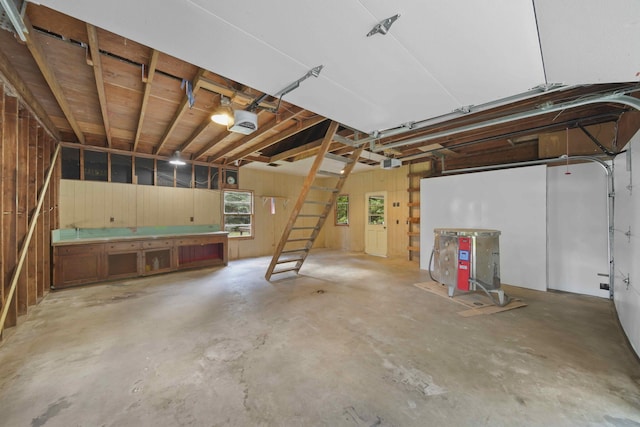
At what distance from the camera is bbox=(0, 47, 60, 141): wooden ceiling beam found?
2.44 m

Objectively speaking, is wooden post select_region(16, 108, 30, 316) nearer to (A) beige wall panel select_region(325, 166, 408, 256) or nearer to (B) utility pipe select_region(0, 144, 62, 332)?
(B) utility pipe select_region(0, 144, 62, 332)

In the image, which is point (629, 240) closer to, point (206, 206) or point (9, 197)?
point (9, 197)

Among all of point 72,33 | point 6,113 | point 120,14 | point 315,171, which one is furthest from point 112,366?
point 315,171

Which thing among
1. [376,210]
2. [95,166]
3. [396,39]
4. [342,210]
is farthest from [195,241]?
[396,39]

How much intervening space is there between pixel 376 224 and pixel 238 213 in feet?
14.7

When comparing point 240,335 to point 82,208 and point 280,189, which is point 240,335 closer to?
point 82,208

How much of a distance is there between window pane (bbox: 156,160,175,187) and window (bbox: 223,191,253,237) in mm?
1433

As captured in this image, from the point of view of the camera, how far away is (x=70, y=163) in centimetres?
489

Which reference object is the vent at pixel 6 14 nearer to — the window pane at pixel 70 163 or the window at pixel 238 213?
the window pane at pixel 70 163

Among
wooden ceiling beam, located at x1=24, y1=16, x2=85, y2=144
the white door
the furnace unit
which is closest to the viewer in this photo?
wooden ceiling beam, located at x1=24, y1=16, x2=85, y2=144

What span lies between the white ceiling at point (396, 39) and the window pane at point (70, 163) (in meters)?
5.04

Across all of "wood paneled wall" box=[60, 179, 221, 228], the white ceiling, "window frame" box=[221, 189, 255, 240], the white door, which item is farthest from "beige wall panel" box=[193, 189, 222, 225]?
the white ceiling

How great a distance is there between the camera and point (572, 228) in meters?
4.09

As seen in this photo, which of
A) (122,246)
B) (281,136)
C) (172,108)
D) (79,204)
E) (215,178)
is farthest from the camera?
(215,178)
